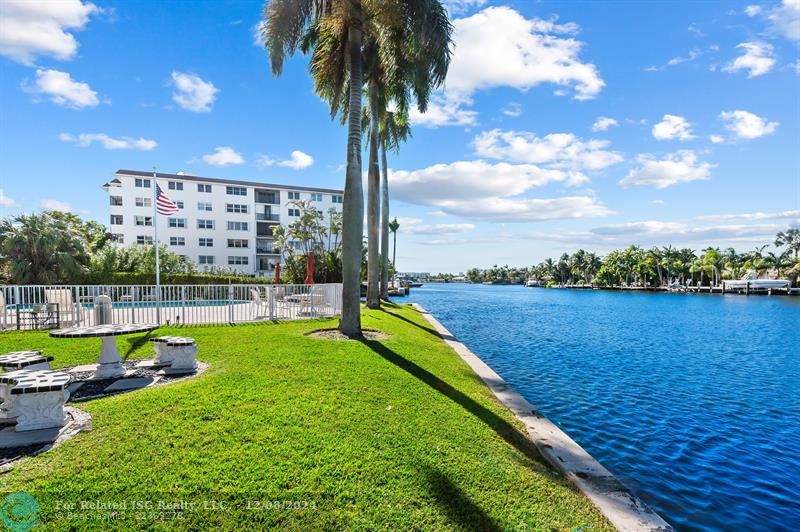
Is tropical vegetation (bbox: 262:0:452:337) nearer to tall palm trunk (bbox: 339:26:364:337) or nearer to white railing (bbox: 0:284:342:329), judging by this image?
tall palm trunk (bbox: 339:26:364:337)

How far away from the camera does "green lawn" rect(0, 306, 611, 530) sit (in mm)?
3549

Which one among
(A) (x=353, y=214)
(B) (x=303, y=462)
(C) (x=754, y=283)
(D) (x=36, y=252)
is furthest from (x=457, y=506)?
(C) (x=754, y=283)

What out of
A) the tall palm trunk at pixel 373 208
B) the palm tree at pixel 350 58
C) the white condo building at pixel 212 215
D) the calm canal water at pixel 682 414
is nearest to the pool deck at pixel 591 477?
the calm canal water at pixel 682 414

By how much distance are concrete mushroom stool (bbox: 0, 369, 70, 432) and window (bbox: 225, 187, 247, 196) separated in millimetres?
48836

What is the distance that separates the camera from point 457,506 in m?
3.90

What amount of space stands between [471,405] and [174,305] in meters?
14.3

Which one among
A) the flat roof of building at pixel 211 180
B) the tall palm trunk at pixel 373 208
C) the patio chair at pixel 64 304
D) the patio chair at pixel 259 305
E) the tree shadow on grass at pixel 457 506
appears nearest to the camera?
the tree shadow on grass at pixel 457 506

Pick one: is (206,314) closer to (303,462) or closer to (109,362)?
(109,362)

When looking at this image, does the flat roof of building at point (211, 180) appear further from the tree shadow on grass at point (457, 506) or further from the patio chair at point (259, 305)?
the tree shadow on grass at point (457, 506)

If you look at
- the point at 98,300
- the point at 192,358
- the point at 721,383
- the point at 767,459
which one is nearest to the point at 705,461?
the point at 767,459

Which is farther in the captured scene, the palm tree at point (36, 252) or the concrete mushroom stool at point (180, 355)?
the palm tree at point (36, 252)

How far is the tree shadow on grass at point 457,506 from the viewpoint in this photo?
144 inches

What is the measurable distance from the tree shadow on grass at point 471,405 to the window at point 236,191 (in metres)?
45.7

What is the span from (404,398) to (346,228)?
6427 millimetres
